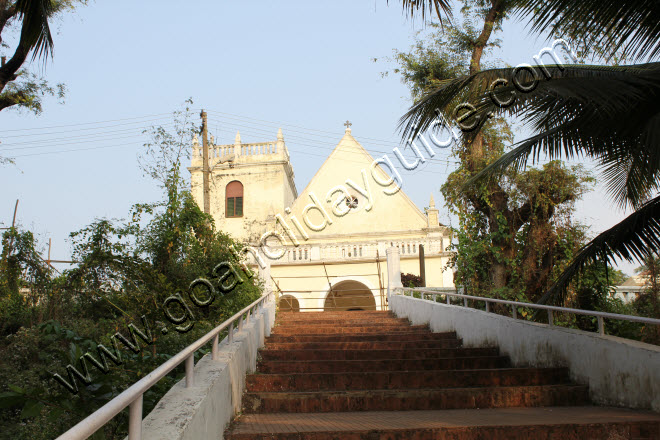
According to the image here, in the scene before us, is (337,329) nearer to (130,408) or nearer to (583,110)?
(583,110)

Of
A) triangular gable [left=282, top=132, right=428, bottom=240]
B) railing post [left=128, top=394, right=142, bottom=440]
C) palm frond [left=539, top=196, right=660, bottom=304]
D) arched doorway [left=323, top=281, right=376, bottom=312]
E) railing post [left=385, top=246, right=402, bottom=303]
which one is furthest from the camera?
triangular gable [left=282, top=132, right=428, bottom=240]

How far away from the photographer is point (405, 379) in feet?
20.9

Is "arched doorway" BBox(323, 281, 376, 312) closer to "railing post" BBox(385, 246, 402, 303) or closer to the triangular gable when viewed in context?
the triangular gable

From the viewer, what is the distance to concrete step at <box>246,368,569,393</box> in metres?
6.35

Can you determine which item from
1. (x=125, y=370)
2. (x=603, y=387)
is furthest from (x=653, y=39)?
(x=125, y=370)

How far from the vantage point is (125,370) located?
6.74 metres

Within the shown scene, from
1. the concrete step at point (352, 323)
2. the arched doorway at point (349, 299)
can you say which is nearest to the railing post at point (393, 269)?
the concrete step at point (352, 323)

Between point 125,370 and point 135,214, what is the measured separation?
432cm

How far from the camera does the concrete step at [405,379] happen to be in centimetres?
635

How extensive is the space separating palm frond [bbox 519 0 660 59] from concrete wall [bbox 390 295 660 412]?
2.85 metres

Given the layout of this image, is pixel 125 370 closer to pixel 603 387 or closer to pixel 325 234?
pixel 603 387

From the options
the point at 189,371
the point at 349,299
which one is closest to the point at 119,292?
the point at 189,371

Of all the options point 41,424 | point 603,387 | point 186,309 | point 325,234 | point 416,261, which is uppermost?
point 325,234

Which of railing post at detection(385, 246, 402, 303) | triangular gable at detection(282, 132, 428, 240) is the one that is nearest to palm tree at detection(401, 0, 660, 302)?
railing post at detection(385, 246, 402, 303)
